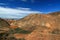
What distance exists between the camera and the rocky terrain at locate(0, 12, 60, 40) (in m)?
10.0

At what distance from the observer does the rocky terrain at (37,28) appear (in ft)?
32.9

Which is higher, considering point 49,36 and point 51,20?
point 51,20

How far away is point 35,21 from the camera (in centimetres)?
1095

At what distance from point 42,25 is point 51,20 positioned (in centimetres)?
77

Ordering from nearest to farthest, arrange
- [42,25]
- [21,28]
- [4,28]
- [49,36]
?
[49,36]
[42,25]
[21,28]
[4,28]

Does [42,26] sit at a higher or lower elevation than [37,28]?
higher

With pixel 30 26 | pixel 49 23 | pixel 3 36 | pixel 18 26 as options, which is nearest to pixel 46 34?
pixel 49 23

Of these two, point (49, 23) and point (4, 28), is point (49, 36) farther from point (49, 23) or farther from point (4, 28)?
point (4, 28)

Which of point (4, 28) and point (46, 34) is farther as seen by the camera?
point (4, 28)

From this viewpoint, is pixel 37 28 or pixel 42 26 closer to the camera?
pixel 42 26

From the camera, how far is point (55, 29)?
10094mm

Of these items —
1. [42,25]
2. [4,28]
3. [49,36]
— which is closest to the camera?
[49,36]

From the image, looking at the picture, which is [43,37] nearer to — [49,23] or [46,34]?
[46,34]

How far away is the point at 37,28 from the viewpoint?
10641 millimetres
